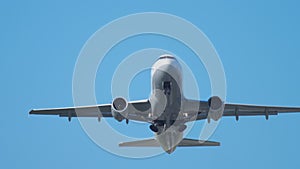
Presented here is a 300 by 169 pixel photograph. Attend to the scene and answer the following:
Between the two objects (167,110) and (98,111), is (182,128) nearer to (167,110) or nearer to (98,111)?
(167,110)

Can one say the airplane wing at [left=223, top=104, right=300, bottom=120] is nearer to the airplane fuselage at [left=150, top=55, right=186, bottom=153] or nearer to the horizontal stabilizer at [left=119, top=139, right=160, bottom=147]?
the airplane fuselage at [left=150, top=55, right=186, bottom=153]

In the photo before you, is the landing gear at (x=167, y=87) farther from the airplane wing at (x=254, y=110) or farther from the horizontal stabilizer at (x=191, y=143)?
the airplane wing at (x=254, y=110)

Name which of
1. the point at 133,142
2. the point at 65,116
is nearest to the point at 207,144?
the point at 133,142

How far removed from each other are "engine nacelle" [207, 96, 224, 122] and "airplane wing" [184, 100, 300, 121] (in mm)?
1641

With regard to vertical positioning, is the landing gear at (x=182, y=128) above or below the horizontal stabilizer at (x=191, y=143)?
above

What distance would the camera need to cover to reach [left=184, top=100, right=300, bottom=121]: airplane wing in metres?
39.4

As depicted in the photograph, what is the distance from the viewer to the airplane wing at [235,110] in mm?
39438

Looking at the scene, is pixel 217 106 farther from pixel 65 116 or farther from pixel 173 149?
pixel 65 116

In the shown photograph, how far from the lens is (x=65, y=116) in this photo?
140 ft

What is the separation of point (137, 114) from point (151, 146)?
99.5 inches

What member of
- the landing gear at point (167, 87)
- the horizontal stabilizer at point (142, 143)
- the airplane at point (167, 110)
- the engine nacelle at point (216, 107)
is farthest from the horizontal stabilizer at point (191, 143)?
the landing gear at point (167, 87)

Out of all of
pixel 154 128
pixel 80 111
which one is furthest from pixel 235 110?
pixel 80 111

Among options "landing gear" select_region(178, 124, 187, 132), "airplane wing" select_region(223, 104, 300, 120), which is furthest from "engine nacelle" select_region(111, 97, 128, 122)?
"airplane wing" select_region(223, 104, 300, 120)

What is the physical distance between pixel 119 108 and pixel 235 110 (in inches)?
337
